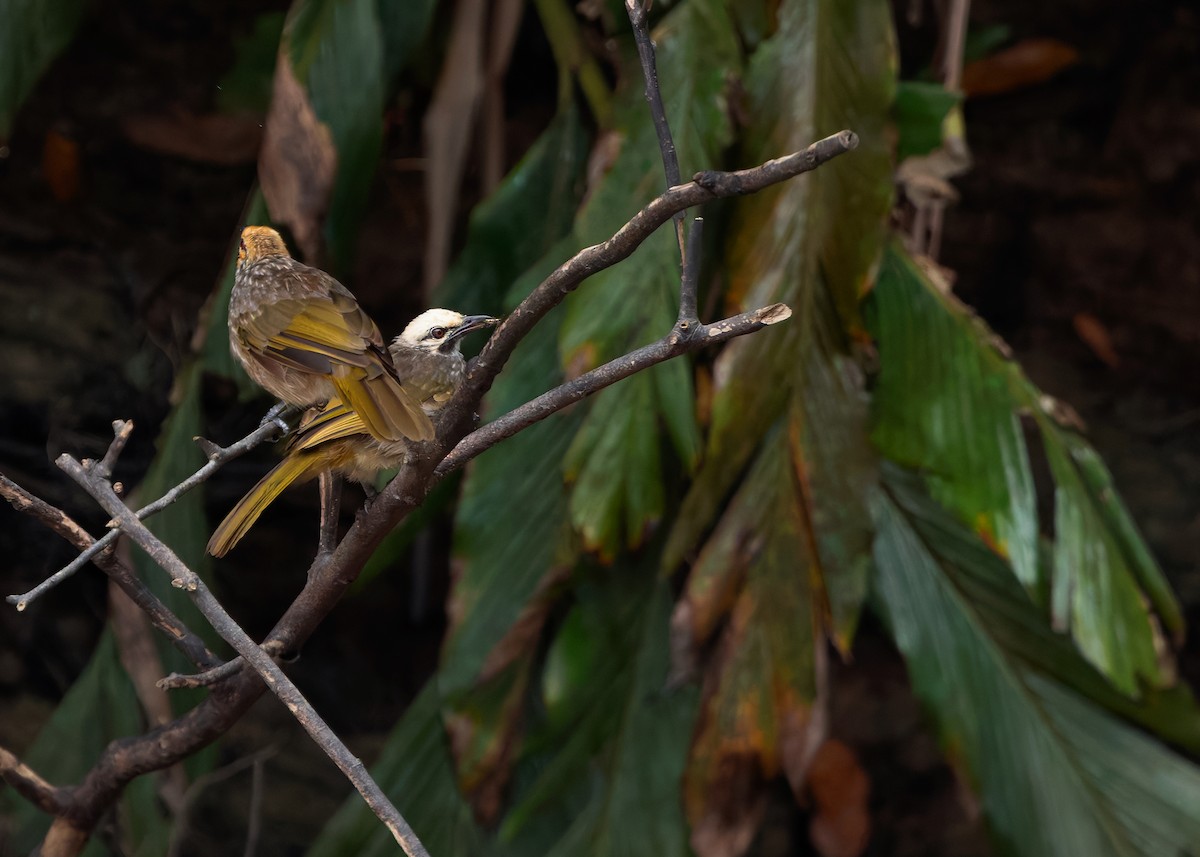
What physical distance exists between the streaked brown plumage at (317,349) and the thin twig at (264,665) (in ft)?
0.45

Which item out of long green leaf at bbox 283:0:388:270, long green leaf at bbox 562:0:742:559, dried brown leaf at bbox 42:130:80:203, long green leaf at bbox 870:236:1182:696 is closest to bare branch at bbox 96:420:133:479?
long green leaf at bbox 283:0:388:270

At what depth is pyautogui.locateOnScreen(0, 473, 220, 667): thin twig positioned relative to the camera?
0.86m

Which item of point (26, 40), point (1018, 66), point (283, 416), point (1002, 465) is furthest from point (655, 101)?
point (1018, 66)

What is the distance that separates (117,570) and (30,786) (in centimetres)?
38

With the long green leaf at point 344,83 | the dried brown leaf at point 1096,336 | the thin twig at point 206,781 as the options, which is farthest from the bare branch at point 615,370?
the dried brown leaf at point 1096,336

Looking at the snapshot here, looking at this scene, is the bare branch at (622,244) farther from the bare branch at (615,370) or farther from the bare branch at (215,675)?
the bare branch at (215,675)

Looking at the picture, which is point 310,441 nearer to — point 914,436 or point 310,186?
point 310,186

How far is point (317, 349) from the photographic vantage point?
27.0 inches

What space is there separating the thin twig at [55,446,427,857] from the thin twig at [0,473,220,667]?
40 mm

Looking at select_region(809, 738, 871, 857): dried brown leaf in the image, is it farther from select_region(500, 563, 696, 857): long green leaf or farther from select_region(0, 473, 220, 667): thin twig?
select_region(0, 473, 220, 667): thin twig

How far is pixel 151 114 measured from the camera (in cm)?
217

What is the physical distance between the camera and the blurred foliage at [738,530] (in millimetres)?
1473

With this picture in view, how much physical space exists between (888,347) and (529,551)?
1.82 feet

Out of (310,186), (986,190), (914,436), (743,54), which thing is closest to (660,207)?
(310,186)
